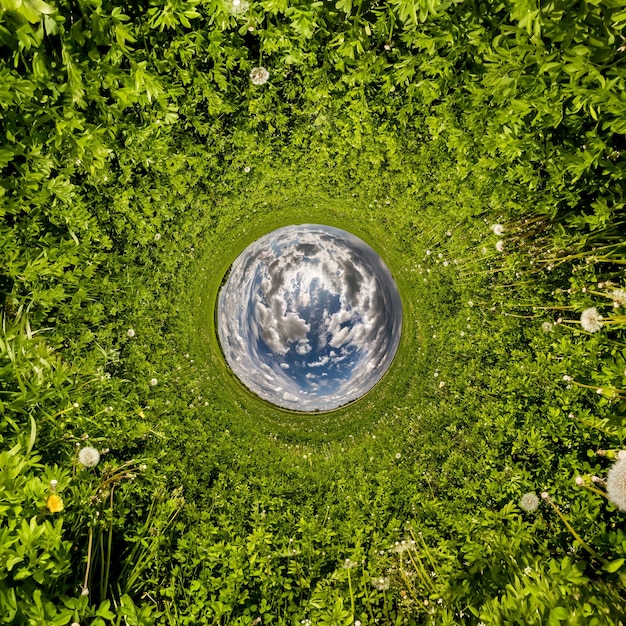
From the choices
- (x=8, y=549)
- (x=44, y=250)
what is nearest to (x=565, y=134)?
(x=44, y=250)

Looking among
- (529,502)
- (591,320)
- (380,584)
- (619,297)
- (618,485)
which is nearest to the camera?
(618,485)

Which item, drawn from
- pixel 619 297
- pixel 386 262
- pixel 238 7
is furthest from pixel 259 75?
pixel 619 297

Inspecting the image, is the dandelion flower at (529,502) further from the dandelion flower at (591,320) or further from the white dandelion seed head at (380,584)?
the dandelion flower at (591,320)

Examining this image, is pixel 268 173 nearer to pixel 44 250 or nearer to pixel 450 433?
pixel 44 250

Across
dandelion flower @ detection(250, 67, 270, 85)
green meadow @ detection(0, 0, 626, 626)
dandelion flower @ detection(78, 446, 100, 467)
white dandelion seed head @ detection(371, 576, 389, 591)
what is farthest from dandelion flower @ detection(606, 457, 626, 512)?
dandelion flower @ detection(250, 67, 270, 85)

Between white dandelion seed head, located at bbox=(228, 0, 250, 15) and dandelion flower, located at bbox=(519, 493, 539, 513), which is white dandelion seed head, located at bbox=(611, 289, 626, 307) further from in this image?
white dandelion seed head, located at bbox=(228, 0, 250, 15)

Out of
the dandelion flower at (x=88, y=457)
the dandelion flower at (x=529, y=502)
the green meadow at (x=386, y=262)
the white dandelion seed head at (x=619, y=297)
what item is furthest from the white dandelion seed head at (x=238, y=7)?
the dandelion flower at (x=529, y=502)

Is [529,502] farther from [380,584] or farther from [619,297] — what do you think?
[619,297]
